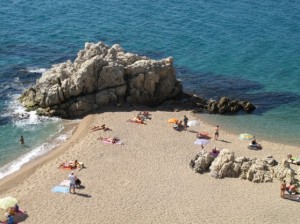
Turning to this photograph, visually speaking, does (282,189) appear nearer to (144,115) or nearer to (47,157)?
(144,115)

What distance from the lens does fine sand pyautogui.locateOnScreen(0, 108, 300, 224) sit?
1592 inches

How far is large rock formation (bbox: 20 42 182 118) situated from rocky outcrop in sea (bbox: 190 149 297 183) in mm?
16157

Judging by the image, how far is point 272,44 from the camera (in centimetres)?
8325

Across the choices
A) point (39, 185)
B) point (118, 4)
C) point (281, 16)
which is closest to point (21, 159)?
point (39, 185)

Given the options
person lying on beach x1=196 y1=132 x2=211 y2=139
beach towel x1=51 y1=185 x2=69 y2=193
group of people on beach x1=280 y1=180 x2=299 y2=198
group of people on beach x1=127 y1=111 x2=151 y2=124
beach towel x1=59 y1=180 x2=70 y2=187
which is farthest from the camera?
group of people on beach x1=127 y1=111 x2=151 y2=124

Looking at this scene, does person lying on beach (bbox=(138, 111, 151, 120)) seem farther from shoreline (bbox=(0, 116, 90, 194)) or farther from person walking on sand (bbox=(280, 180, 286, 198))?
person walking on sand (bbox=(280, 180, 286, 198))

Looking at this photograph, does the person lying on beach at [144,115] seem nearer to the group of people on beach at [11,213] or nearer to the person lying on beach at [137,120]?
the person lying on beach at [137,120]

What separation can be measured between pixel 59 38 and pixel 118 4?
20.1m

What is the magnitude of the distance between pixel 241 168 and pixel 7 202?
19.8 meters

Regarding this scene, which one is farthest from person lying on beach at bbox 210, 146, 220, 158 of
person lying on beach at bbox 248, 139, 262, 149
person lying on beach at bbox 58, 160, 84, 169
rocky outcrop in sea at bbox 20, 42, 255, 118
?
rocky outcrop in sea at bbox 20, 42, 255, 118

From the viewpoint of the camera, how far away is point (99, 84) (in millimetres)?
60031

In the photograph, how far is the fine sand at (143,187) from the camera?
40438 mm

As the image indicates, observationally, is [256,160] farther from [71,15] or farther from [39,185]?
[71,15]

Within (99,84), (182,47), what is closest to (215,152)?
(99,84)
